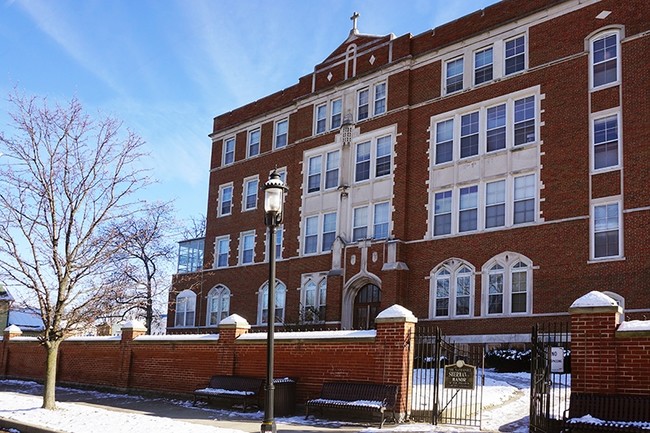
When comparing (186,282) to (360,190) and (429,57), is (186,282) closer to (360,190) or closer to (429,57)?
(360,190)

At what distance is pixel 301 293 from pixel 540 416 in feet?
73.5

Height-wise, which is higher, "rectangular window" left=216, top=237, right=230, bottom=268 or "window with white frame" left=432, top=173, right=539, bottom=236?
"window with white frame" left=432, top=173, right=539, bottom=236

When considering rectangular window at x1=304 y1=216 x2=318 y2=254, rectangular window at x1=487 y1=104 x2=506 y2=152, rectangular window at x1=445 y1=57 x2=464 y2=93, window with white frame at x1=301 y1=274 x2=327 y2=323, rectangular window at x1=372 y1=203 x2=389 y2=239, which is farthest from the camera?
rectangular window at x1=304 y1=216 x2=318 y2=254

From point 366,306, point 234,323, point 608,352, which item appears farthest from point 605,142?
point 608,352

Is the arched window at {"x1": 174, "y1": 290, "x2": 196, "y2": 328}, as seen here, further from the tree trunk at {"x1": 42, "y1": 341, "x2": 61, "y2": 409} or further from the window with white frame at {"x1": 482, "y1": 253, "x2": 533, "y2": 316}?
the tree trunk at {"x1": 42, "y1": 341, "x2": 61, "y2": 409}

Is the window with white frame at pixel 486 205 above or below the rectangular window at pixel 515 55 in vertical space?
below

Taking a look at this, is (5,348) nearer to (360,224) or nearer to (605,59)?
(360,224)

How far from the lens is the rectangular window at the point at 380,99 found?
32.3 meters

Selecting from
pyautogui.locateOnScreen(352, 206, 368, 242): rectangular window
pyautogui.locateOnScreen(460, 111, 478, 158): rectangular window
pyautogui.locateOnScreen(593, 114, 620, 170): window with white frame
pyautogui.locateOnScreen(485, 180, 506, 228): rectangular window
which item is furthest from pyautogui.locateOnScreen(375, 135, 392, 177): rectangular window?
pyautogui.locateOnScreen(593, 114, 620, 170): window with white frame

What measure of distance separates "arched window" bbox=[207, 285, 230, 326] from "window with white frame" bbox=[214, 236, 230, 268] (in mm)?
1349

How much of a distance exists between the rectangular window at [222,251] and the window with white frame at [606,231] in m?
21.4

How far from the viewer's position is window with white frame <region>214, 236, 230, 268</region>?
39562 millimetres

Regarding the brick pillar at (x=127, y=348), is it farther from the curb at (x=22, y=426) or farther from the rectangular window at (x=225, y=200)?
the rectangular window at (x=225, y=200)

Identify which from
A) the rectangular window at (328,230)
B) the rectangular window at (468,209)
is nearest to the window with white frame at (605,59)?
the rectangular window at (468,209)
